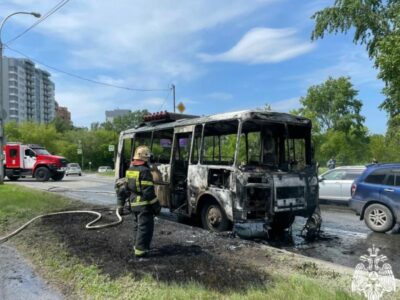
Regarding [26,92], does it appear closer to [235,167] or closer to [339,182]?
[339,182]

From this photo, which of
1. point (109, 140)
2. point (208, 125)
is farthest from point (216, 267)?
point (109, 140)

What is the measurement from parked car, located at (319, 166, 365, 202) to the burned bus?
19.2ft

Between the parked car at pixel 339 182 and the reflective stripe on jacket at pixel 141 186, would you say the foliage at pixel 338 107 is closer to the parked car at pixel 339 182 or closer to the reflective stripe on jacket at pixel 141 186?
the parked car at pixel 339 182

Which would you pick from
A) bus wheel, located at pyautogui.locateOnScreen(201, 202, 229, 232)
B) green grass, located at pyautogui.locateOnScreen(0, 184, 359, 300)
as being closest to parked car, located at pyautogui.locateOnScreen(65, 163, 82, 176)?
bus wheel, located at pyautogui.locateOnScreen(201, 202, 229, 232)

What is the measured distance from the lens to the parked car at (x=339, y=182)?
14625 mm

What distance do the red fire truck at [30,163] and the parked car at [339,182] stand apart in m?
20.0

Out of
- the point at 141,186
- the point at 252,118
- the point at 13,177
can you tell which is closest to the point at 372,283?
the point at 141,186

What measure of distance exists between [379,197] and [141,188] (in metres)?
5.98

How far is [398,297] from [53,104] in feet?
618

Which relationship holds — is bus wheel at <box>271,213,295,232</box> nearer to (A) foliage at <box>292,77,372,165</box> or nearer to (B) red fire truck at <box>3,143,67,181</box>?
(B) red fire truck at <box>3,143,67,181</box>

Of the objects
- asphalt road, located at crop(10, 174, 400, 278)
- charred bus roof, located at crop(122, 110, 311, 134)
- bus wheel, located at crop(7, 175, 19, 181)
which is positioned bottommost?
asphalt road, located at crop(10, 174, 400, 278)

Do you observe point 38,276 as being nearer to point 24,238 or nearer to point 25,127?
point 24,238

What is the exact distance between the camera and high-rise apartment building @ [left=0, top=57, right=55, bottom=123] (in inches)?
5330

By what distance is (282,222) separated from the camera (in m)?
9.42
